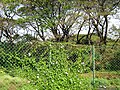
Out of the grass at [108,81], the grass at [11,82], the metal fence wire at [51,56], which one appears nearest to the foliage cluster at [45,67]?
the metal fence wire at [51,56]

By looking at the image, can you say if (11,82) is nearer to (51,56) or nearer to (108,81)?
(51,56)

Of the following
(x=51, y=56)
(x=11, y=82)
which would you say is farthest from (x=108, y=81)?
(x=11, y=82)

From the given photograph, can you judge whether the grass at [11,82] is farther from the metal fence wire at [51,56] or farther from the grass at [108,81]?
the grass at [108,81]

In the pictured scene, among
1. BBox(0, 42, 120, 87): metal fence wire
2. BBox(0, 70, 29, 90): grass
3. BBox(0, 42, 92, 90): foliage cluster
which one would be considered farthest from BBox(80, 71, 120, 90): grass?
BBox(0, 70, 29, 90): grass

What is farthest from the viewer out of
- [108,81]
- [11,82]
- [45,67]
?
[108,81]

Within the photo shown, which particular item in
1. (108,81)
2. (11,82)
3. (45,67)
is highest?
(45,67)

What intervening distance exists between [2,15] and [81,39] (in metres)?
5.74

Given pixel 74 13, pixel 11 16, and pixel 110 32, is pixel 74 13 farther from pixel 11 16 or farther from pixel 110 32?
pixel 11 16

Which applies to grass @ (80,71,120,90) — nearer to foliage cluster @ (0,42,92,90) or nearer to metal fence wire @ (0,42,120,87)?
metal fence wire @ (0,42,120,87)

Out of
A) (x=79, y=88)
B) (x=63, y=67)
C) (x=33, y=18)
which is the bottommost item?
(x=79, y=88)

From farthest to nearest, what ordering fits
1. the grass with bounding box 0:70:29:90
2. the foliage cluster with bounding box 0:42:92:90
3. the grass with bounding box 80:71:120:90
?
1. the grass with bounding box 80:71:120:90
2. the grass with bounding box 0:70:29:90
3. the foliage cluster with bounding box 0:42:92:90

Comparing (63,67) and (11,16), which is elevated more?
(11,16)

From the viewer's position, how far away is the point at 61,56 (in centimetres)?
681

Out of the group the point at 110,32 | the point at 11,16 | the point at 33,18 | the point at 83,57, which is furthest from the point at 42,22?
the point at 83,57
